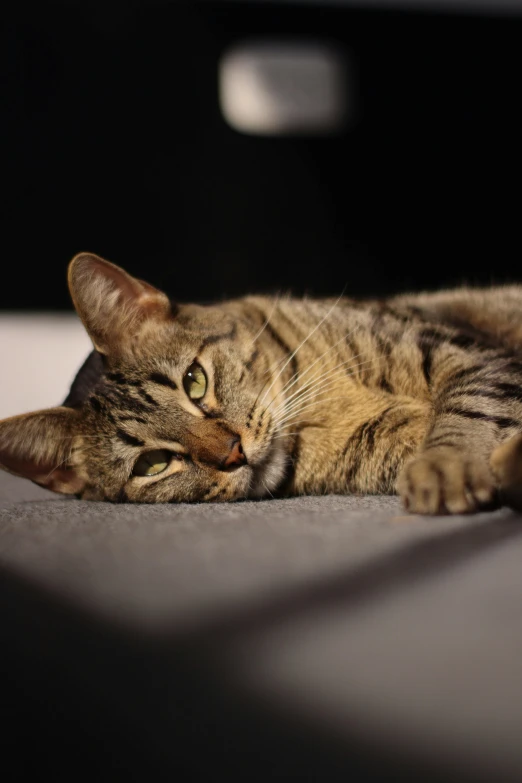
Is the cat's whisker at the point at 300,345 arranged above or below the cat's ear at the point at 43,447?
above

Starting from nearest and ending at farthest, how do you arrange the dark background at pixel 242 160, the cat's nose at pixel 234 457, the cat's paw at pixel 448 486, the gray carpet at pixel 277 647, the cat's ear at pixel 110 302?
the gray carpet at pixel 277 647
the cat's paw at pixel 448 486
the cat's nose at pixel 234 457
the cat's ear at pixel 110 302
the dark background at pixel 242 160

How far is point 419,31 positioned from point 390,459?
218 centimetres

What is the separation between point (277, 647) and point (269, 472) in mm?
642

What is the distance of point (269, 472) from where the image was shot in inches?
45.9

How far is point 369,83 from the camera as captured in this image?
263 cm

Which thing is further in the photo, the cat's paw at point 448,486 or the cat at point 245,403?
the cat at point 245,403

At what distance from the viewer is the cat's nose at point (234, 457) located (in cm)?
107

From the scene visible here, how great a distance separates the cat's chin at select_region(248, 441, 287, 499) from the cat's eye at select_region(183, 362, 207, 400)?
0.53 feet

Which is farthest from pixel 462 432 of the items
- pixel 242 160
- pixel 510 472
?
pixel 242 160

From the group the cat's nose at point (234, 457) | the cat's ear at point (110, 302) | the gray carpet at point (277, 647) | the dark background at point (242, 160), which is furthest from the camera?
the dark background at point (242, 160)

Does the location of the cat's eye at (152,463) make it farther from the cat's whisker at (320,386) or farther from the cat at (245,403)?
the cat's whisker at (320,386)

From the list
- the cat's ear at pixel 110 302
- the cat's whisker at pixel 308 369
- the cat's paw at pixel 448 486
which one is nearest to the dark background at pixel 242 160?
the cat's ear at pixel 110 302

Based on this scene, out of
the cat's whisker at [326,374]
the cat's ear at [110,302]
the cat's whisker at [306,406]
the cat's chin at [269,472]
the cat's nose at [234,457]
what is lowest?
the cat's chin at [269,472]

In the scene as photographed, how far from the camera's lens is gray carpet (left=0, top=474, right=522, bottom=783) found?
42cm
